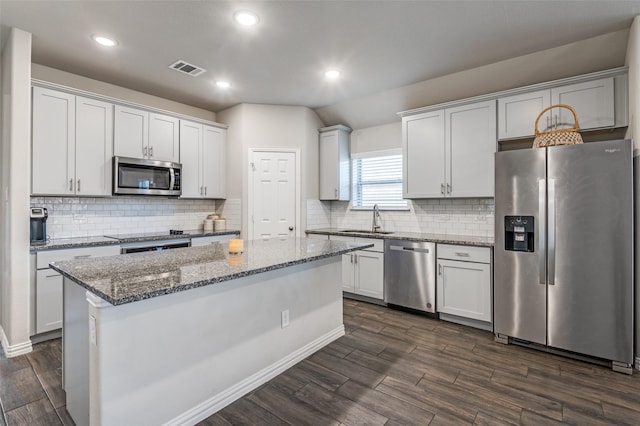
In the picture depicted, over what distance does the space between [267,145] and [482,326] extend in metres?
3.50

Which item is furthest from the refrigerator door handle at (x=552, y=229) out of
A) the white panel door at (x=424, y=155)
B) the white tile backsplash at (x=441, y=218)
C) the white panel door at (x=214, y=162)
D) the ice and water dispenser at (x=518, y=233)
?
the white panel door at (x=214, y=162)

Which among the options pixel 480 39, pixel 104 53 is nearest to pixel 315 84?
pixel 480 39

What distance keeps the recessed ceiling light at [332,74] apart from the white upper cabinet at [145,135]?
2072mm

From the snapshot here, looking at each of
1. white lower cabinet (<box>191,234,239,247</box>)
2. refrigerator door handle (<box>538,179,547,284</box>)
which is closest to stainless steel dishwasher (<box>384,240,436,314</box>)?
refrigerator door handle (<box>538,179,547,284</box>)

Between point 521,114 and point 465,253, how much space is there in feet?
5.10

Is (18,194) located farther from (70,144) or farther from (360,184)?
(360,184)

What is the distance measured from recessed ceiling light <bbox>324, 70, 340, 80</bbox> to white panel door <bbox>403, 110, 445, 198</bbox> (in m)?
1.07

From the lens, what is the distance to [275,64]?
3377mm

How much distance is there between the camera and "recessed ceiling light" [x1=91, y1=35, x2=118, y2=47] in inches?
111

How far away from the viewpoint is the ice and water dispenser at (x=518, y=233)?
2.83m

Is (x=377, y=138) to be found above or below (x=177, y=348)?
above

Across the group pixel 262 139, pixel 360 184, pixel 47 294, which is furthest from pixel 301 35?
pixel 47 294

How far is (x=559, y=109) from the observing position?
3141 millimetres

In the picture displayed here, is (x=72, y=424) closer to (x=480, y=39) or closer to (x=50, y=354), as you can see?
(x=50, y=354)
